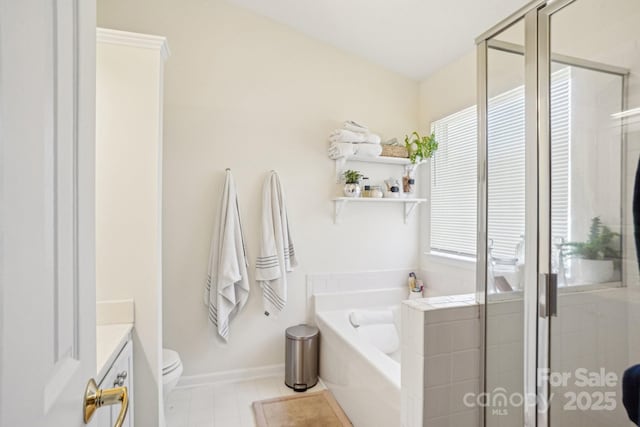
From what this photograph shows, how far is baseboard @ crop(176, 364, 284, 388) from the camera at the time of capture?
95.4 inches

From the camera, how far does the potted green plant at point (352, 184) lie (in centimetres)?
267

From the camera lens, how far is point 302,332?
250cm

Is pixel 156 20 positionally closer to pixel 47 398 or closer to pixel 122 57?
pixel 122 57

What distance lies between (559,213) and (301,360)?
6.50 feet

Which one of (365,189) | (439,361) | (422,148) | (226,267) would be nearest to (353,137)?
(365,189)

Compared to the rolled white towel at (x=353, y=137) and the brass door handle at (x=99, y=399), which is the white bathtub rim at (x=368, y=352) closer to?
the brass door handle at (x=99, y=399)

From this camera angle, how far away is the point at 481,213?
129 cm

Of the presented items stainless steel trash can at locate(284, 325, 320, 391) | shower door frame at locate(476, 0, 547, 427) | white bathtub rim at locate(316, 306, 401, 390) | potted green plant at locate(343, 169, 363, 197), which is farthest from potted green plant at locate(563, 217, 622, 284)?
stainless steel trash can at locate(284, 325, 320, 391)

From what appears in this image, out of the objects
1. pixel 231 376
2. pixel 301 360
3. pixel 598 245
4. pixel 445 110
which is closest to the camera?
pixel 598 245

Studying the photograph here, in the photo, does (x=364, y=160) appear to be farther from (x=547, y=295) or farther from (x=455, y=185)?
(x=547, y=295)

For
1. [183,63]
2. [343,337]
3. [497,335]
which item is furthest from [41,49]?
[183,63]

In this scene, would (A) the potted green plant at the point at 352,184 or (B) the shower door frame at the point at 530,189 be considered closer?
(B) the shower door frame at the point at 530,189

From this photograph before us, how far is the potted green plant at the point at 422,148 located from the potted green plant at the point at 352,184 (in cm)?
51

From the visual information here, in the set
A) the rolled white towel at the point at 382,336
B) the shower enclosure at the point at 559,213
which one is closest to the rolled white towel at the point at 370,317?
the rolled white towel at the point at 382,336
